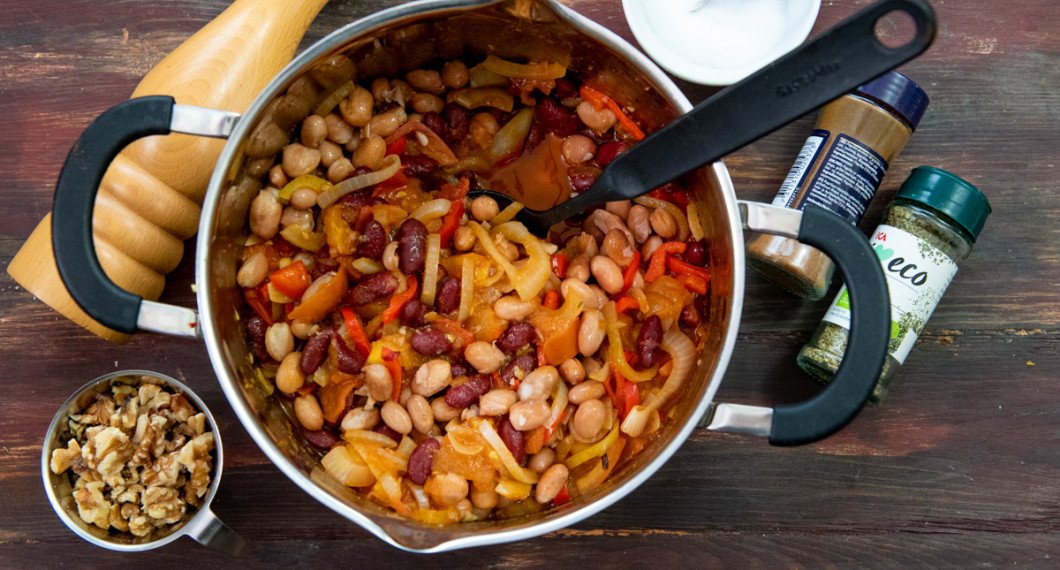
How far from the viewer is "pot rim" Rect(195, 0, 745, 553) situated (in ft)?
3.06

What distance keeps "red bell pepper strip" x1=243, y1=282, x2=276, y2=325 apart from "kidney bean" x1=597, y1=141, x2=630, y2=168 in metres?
0.60

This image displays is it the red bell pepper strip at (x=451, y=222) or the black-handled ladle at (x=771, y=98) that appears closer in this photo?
the black-handled ladle at (x=771, y=98)

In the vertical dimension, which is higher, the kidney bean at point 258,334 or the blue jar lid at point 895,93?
the blue jar lid at point 895,93

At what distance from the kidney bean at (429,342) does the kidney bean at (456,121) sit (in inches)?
13.4

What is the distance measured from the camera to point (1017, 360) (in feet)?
4.33

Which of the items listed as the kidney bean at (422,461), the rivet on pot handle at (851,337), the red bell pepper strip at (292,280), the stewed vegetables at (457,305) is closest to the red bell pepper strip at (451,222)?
the stewed vegetables at (457,305)

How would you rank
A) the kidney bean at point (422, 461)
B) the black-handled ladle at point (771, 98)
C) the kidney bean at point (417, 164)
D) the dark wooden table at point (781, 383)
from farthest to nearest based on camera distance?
1. the dark wooden table at point (781, 383)
2. the kidney bean at point (417, 164)
3. the kidney bean at point (422, 461)
4. the black-handled ladle at point (771, 98)

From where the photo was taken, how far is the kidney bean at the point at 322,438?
3.67 feet

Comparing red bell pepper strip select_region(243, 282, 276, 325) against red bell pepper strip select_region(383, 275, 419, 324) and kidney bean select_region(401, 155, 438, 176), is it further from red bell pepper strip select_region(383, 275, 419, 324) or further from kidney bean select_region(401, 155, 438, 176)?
Answer: kidney bean select_region(401, 155, 438, 176)

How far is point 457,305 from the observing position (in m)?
1.13

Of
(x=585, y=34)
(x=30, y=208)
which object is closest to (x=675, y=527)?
(x=585, y=34)

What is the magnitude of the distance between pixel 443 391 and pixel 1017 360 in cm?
108

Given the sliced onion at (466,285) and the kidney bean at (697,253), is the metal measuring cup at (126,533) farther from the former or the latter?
the kidney bean at (697,253)

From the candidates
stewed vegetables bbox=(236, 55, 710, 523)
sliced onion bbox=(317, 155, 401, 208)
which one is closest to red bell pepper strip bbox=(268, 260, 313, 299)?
stewed vegetables bbox=(236, 55, 710, 523)
